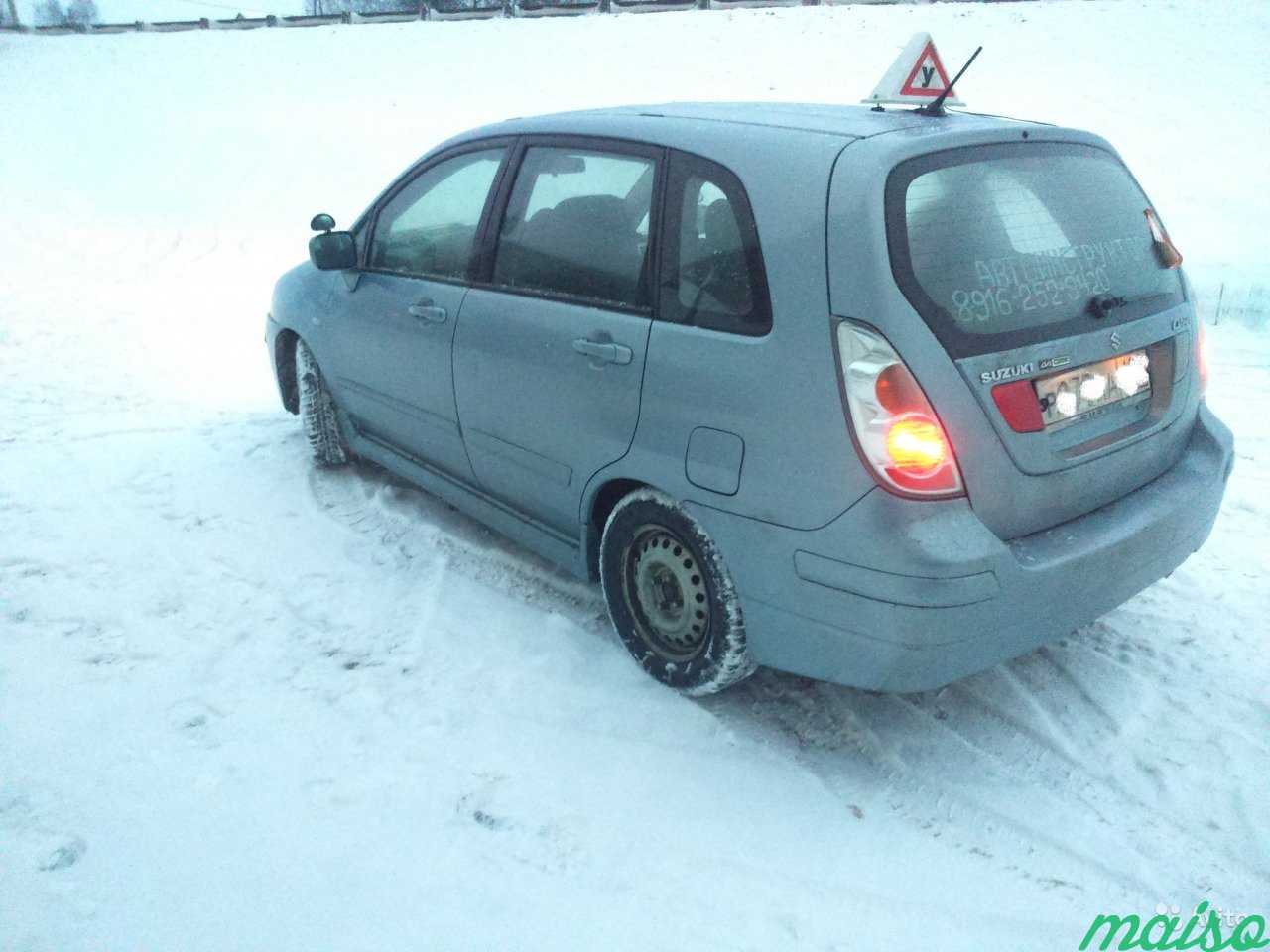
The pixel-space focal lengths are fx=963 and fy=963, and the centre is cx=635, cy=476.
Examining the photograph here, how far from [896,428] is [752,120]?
1.14m

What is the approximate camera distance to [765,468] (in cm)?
256

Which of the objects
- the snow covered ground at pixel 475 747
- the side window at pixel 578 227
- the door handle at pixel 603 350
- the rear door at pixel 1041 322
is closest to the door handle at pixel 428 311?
the side window at pixel 578 227

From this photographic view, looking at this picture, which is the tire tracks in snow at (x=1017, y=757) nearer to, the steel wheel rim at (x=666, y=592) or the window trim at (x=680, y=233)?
the steel wheel rim at (x=666, y=592)

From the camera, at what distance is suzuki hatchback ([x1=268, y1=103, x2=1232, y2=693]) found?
241 cm

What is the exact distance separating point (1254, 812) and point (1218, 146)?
15833 mm

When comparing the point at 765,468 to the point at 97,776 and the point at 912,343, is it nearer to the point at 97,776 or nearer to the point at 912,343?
the point at 912,343

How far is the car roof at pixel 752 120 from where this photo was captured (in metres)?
2.77

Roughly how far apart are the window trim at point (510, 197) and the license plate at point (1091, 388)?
1.13 meters

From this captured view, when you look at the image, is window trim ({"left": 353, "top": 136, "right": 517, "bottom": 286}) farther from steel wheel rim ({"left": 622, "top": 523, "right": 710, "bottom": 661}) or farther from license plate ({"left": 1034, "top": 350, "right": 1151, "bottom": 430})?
license plate ({"left": 1034, "top": 350, "right": 1151, "bottom": 430})

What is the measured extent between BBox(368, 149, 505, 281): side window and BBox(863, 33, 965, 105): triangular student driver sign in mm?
1406

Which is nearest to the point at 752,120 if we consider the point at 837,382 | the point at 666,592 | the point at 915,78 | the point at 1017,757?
the point at 915,78

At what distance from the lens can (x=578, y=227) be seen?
10.6ft

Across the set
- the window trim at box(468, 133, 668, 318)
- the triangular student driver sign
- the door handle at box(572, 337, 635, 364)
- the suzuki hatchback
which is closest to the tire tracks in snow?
the suzuki hatchback

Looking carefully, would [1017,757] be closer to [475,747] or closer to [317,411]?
[475,747]
